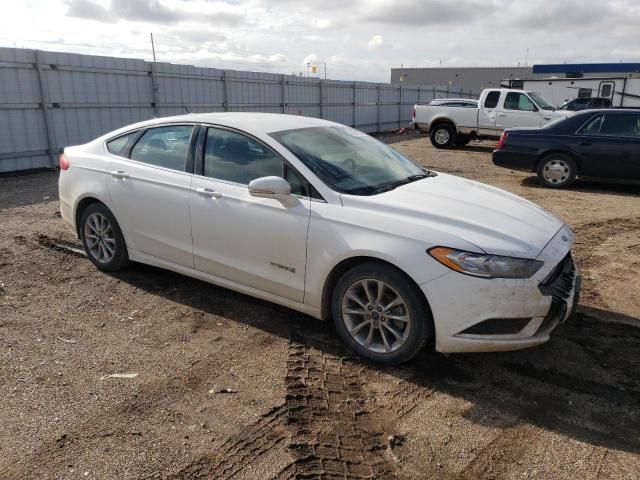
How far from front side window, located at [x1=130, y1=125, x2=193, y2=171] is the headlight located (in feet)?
7.71

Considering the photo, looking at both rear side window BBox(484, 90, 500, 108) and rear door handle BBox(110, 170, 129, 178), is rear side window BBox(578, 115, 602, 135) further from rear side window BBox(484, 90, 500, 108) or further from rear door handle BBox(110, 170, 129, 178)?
rear door handle BBox(110, 170, 129, 178)

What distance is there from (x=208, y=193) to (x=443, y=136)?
1520cm

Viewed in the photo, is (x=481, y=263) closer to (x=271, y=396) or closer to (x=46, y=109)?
(x=271, y=396)

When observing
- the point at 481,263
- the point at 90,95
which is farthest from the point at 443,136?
the point at 481,263

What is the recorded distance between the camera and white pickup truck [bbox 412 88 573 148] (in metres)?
15.9

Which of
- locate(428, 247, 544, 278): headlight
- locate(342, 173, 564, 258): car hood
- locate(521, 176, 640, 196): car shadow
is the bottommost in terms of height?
locate(521, 176, 640, 196): car shadow

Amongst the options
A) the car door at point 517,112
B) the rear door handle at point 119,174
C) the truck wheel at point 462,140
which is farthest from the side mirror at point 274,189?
the truck wheel at point 462,140

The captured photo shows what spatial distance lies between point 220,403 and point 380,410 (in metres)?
0.95

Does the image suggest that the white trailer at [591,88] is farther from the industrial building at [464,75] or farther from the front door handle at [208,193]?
the industrial building at [464,75]

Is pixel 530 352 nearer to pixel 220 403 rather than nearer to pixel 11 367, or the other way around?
pixel 220 403

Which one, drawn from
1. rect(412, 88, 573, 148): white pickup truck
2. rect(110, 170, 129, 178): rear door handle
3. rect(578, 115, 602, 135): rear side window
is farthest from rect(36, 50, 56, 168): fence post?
rect(412, 88, 573, 148): white pickup truck

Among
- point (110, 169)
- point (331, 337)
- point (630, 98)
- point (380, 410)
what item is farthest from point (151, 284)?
point (630, 98)

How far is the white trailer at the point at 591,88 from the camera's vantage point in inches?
974

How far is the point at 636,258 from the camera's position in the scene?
5977 millimetres
